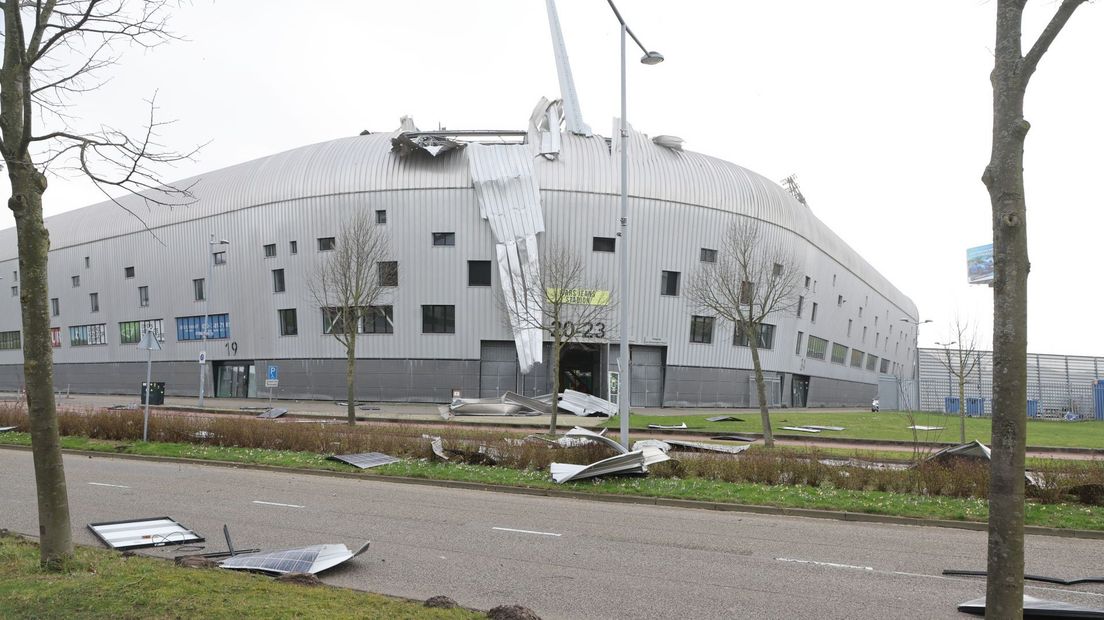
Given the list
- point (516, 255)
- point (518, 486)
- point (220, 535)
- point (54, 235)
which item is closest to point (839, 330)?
point (516, 255)

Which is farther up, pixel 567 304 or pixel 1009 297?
pixel 567 304

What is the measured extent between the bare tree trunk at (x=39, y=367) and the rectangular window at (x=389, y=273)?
4146 centimetres

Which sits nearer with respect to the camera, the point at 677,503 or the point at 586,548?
the point at 586,548

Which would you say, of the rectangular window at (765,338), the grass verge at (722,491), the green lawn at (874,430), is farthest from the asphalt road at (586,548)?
the rectangular window at (765,338)

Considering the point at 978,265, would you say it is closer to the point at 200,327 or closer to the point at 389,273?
the point at 389,273

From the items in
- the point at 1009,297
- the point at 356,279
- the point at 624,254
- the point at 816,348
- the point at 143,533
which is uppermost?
the point at 356,279

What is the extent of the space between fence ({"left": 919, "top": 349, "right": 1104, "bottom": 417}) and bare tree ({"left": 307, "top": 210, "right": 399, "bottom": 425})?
38.8 meters

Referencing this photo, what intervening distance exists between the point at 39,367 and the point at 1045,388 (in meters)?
67.6

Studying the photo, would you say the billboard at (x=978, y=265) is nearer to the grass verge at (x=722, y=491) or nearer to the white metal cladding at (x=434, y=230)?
the white metal cladding at (x=434, y=230)

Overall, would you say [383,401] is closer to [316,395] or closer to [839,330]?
[316,395]

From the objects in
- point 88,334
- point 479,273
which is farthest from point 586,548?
point 88,334

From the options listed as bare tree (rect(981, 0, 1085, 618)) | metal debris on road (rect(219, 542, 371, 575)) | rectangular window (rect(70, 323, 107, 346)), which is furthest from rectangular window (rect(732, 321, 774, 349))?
rectangular window (rect(70, 323, 107, 346))

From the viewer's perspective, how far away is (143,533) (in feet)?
34.1

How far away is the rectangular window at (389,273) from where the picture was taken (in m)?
49.0
